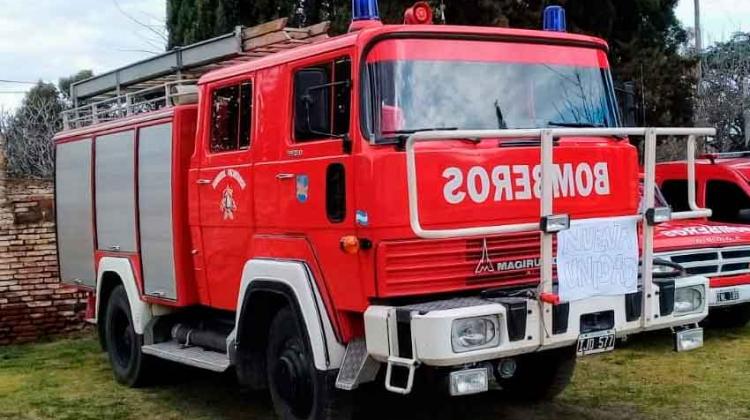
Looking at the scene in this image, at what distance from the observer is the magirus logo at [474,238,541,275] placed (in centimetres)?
550

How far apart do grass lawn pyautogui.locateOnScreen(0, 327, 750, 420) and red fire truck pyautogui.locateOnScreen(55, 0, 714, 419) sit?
60cm

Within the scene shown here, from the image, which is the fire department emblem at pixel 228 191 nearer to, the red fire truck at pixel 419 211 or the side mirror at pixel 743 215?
the red fire truck at pixel 419 211

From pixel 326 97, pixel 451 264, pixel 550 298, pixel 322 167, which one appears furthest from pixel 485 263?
pixel 326 97

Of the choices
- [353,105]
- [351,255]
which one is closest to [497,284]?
[351,255]

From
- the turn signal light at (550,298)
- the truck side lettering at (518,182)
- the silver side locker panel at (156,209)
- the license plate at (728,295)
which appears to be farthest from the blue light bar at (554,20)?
the license plate at (728,295)

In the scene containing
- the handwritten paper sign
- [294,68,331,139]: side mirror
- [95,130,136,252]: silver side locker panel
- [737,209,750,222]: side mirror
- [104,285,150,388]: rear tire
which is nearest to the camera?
the handwritten paper sign

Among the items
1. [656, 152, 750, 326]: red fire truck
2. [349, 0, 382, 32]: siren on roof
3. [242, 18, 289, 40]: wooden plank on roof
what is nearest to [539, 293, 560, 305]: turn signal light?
[349, 0, 382, 32]: siren on roof

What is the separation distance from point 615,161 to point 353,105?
1781 mm

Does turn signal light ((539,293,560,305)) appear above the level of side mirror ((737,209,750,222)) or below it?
below

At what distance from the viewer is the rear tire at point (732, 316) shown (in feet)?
33.6

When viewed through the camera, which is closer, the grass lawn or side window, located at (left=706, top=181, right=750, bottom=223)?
the grass lawn

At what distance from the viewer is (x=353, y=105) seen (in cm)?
544

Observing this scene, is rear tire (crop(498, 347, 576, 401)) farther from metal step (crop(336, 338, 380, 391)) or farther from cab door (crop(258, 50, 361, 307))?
cab door (crop(258, 50, 361, 307))

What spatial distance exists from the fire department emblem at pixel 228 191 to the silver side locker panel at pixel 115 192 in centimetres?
158
